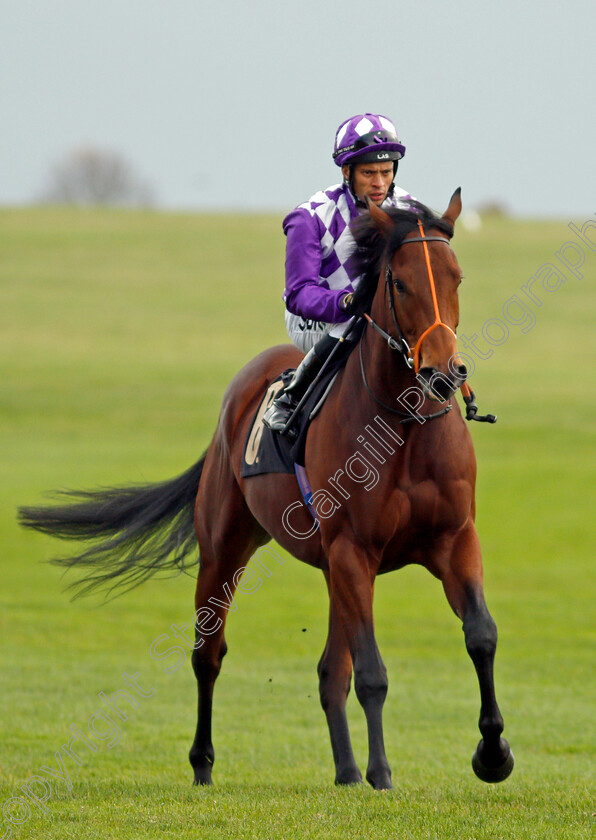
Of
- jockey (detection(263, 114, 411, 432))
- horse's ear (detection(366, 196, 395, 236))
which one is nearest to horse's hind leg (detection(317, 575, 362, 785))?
jockey (detection(263, 114, 411, 432))

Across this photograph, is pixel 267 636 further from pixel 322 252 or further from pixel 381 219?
pixel 381 219

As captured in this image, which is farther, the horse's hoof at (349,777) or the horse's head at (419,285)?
the horse's hoof at (349,777)

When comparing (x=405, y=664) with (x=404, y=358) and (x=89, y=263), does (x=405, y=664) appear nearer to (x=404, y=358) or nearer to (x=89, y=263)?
(x=404, y=358)

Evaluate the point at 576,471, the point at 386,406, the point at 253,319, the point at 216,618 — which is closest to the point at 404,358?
the point at 386,406

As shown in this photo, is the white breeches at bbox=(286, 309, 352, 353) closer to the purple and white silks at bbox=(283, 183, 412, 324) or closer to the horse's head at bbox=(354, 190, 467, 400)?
the purple and white silks at bbox=(283, 183, 412, 324)

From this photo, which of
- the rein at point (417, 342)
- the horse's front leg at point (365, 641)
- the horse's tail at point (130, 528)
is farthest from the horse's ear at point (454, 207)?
the horse's tail at point (130, 528)

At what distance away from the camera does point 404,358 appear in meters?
4.96

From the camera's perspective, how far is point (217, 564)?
22.4 feet

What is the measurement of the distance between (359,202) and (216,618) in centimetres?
272

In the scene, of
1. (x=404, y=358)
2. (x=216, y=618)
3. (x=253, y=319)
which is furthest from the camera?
(x=253, y=319)

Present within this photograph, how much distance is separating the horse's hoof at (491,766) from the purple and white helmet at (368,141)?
275 cm

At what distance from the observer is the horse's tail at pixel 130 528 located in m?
7.38

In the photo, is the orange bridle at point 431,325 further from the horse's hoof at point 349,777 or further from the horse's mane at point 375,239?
the horse's hoof at point 349,777

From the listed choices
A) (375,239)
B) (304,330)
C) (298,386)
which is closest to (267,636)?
(304,330)
